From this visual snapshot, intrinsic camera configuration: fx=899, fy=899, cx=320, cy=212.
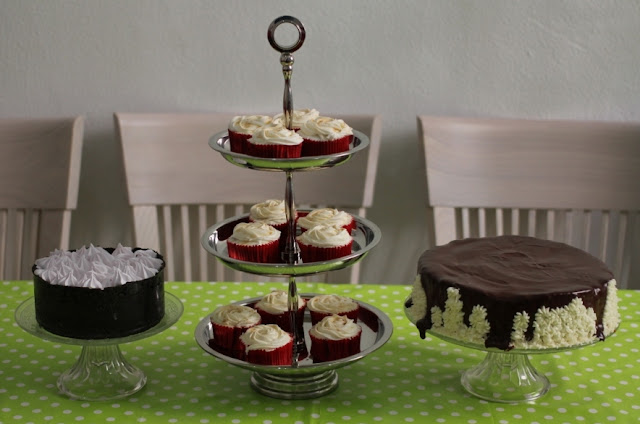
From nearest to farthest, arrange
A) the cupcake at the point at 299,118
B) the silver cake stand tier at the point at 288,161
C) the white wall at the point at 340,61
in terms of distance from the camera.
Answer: the silver cake stand tier at the point at 288,161, the cupcake at the point at 299,118, the white wall at the point at 340,61

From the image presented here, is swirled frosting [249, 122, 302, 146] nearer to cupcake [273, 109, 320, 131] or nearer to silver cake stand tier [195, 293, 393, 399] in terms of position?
cupcake [273, 109, 320, 131]

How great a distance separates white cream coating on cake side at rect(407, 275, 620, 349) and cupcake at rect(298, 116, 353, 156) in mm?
248

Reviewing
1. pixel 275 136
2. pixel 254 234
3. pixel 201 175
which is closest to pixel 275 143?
pixel 275 136

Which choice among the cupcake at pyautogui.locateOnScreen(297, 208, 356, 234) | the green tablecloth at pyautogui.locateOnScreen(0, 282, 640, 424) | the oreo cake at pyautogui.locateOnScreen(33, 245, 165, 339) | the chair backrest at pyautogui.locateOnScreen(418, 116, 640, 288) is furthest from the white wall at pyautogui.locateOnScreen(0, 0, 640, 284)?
the oreo cake at pyautogui.locateOnScreen(33, 245, 165, 339)

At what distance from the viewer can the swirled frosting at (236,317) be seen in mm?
1260

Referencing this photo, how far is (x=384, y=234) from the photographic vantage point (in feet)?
7.45

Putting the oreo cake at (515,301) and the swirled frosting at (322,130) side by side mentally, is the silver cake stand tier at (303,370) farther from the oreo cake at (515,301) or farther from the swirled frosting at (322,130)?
the swirled frosting at (322,130)

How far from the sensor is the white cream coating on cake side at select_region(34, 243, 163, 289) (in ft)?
3.98

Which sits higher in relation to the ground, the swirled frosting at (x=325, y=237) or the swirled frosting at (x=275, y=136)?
the swirled frosting at (x=275, y=136)

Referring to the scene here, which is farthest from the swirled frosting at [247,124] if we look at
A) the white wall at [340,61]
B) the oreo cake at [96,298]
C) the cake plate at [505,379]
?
the white wall at [340,61]

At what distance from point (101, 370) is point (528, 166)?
3.68 ft

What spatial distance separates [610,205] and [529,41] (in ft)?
1.42

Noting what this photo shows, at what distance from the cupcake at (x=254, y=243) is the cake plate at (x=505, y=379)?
0.22 m

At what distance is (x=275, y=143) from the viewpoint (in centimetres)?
117
